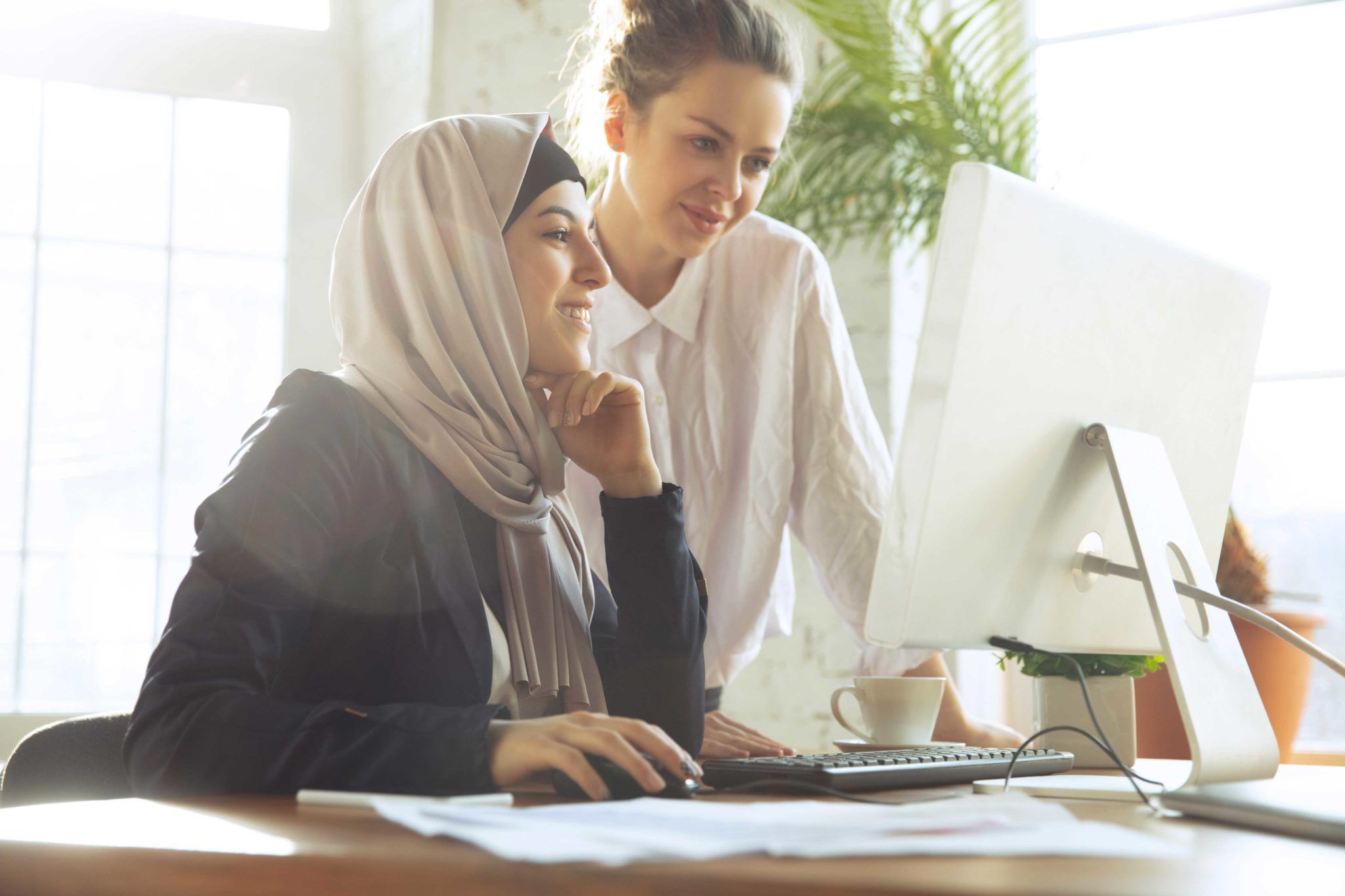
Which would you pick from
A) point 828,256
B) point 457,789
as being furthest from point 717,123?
point 457,789

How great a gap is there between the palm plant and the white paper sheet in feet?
6.67

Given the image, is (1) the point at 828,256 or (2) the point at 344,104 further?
(2) the point at 344,104

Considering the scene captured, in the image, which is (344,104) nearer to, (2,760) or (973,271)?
(2,760)

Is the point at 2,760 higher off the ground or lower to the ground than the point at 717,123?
lower

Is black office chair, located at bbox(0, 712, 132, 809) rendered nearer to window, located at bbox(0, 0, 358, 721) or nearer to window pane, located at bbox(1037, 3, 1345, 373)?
window, located at bbox(0, 0, 358, 721)

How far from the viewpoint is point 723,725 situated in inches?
55.6

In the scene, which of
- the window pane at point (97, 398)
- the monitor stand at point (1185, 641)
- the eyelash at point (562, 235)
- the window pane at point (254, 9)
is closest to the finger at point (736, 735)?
the monitor stand at point (1185, 641)

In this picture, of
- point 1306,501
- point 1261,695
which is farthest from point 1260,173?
point 1261,695

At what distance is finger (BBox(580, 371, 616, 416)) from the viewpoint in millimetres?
1368

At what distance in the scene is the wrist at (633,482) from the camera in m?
1.42

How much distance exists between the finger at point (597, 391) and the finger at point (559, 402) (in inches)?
1.5

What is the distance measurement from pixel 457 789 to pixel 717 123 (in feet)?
4.01

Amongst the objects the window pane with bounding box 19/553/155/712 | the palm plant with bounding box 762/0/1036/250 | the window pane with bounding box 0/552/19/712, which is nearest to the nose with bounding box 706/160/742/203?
the palm plant with bounding box 762/0/1036/250

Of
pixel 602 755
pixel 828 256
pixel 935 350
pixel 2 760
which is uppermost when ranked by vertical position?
pixel 828 256
